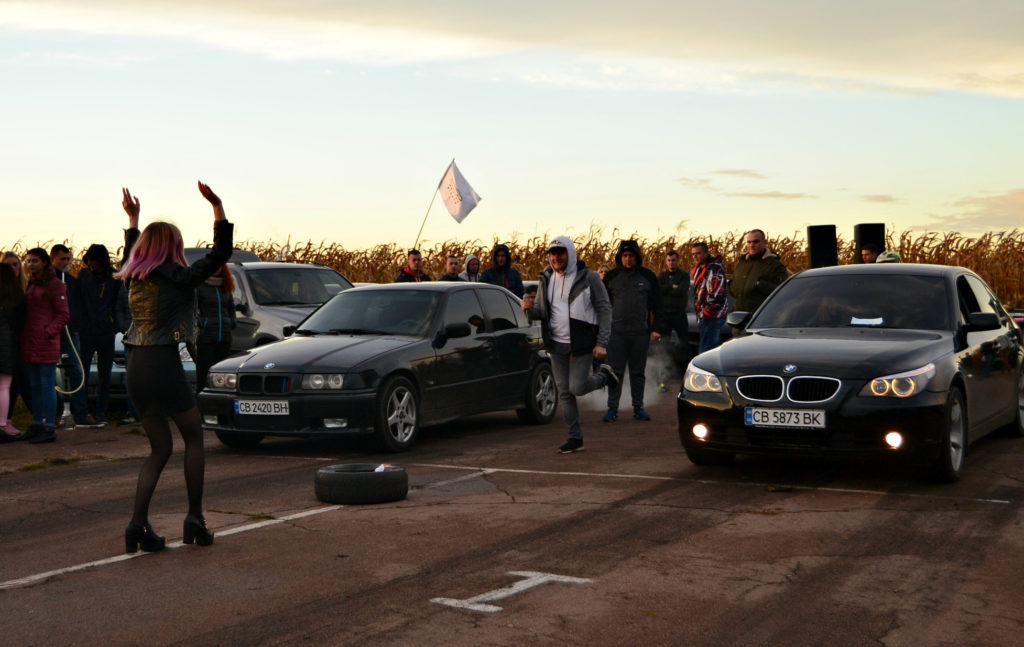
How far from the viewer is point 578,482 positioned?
29.8 ft

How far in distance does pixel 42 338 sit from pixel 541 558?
25.4ft

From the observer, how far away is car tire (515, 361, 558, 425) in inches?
519

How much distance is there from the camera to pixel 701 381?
29.5 ft

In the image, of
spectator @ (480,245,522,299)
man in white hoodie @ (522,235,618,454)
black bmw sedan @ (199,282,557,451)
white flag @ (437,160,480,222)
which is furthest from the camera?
white flag @ (437,160,480,222)

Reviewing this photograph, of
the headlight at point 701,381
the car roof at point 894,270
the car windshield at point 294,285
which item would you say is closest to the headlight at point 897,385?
the headlight at point 701,381

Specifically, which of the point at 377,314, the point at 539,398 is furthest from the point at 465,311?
the point at 539,398

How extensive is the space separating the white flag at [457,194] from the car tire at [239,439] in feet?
39.3

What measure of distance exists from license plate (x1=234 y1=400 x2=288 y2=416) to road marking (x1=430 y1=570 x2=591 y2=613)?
5077 millimetres

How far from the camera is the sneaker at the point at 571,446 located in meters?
10.8

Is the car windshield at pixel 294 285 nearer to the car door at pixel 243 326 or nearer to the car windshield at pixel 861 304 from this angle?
the car door at pixel 243 326

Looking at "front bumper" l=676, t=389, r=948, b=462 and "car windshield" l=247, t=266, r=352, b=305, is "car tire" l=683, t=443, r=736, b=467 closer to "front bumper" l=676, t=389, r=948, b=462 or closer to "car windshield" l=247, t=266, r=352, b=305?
"front bumper" l=676, t=389, r=948, b=462

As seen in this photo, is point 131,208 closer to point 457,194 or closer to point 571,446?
point 571,446

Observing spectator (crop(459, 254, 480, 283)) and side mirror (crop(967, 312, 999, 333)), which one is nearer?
side mirror (crop(967, 312, 999, 333))

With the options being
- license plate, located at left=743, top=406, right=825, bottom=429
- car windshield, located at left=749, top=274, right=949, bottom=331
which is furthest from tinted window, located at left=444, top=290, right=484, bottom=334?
license plate, located at left=743, top=406, right=825, bottom=429
